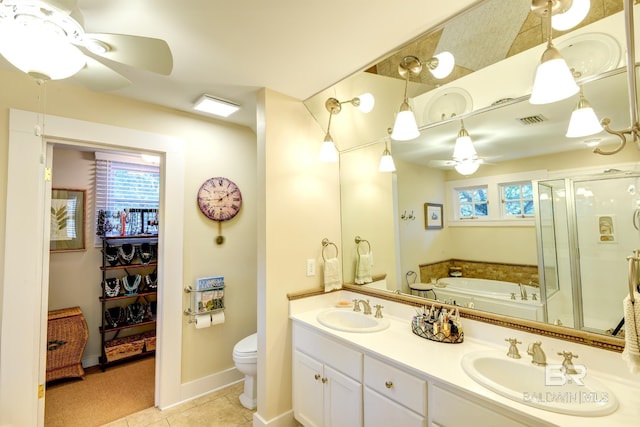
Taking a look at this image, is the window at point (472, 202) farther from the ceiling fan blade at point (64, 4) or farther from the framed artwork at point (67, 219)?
the framed artwork at point (67, 219)

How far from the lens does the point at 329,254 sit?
7.69ft

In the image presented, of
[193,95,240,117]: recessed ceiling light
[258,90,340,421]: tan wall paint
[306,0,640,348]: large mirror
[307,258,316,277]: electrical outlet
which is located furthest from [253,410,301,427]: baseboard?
[193,95,240,117]: recessed ceiling light

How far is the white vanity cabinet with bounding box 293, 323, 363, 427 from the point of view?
158cm

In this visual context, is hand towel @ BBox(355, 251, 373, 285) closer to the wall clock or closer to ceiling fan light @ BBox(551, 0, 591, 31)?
the wall clock

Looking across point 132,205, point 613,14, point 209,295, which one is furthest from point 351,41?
point 132,205

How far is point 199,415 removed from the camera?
221cm

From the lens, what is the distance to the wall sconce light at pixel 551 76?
0.95 metres

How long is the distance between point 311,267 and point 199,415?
56.5 inches

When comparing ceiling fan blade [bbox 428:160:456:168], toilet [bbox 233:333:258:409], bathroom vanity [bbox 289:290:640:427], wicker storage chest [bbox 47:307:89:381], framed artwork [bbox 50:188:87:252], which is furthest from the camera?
framed artwork [bbox 50:188:87:252]

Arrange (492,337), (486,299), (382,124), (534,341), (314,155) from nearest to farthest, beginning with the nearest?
(534,341) → (492,337) → (486,299) → (382,124) → (314,155)

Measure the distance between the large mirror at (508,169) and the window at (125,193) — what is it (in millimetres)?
2542

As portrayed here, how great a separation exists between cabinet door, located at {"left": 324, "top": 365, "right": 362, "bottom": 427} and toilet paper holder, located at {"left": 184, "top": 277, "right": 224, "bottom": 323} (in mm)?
1241

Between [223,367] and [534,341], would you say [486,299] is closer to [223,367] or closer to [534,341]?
[534,341]

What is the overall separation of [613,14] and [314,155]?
1.74 metres
